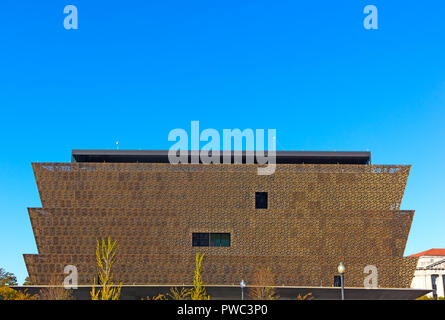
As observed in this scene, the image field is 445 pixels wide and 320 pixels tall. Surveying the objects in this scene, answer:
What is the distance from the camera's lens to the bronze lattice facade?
5231 cm

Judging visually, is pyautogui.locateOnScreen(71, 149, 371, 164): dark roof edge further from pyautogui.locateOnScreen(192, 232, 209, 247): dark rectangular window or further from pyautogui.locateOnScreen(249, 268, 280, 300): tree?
pyautogui.locateOnScreen(249, 268, 280, 300): tree

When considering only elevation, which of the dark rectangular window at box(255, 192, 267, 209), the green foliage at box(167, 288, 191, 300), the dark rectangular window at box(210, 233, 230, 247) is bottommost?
the green foliage at box(167, 288, 191, 300)

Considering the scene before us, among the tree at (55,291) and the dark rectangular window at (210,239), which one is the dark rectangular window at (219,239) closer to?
the dark rectangular window at (210,239)

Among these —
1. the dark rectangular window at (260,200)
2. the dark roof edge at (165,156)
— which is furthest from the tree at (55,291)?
the dark rectangular window at (260,200)

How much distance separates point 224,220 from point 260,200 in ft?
17.5

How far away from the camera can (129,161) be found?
5894cm

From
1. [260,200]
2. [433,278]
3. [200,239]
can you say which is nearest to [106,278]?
[200,239]

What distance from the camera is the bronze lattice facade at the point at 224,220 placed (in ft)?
172

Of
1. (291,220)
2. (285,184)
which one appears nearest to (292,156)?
(285,184)

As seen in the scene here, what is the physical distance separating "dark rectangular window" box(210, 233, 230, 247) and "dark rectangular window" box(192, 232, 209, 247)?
63cm

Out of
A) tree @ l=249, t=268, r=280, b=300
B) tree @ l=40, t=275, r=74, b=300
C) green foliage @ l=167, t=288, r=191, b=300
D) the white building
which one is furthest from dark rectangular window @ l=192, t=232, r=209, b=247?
the white building

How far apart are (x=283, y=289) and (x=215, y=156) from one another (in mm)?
18690

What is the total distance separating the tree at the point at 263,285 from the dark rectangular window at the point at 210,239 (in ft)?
17.9

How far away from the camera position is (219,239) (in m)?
54.0
